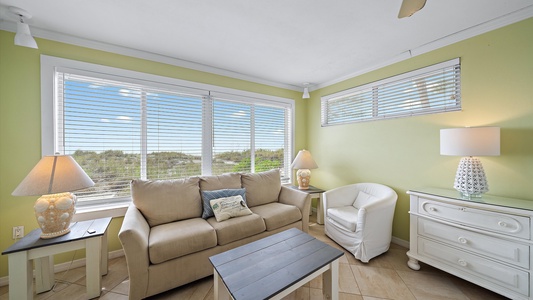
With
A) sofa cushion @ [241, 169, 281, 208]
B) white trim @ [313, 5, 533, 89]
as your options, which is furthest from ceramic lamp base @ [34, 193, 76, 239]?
white trim @ [313, 5, 533, 89]

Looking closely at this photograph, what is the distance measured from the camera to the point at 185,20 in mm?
1815

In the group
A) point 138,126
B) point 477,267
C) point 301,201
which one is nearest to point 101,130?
point 138,126

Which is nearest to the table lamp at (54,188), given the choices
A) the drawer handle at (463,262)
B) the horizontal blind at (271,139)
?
the horizontal blind at (271,139)

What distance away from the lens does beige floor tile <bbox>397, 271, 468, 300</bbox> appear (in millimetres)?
1650

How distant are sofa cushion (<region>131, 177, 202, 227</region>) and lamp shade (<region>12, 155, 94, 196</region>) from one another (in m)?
0.48

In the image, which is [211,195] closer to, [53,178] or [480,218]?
[53,178]

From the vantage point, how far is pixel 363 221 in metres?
2.08

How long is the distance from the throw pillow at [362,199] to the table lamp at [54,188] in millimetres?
3087

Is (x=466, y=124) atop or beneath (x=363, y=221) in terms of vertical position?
atop

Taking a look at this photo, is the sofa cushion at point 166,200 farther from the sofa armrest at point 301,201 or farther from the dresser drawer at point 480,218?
the dresser drawer at point 480,218

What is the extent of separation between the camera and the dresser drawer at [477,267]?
1442mm

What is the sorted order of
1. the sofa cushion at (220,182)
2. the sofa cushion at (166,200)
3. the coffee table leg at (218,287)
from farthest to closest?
the sofa cushion at (220,182)
the sofa cushion at (166,200)
the coffee table leg at (218,287)

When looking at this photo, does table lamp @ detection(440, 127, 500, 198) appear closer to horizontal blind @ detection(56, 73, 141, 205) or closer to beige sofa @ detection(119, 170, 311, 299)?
beige sofa @ detection(119, 170, 311, 299)

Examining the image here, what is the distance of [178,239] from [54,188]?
1.05 metres
